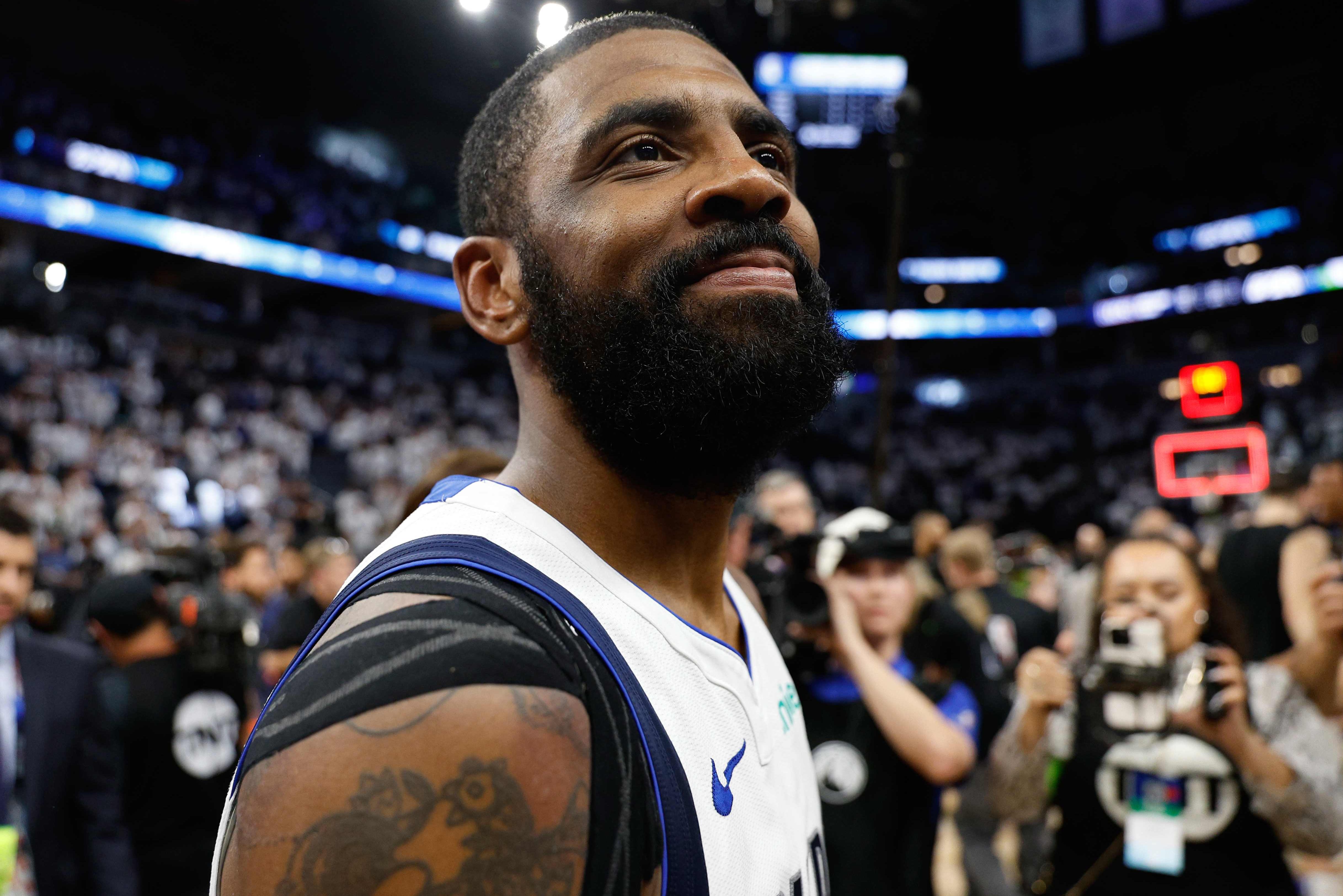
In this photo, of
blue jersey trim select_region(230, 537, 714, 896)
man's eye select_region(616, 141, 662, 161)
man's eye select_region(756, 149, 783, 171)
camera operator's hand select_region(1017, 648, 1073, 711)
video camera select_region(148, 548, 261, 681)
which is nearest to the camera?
blue jersey trim select_region(230, 537, 714, 896)

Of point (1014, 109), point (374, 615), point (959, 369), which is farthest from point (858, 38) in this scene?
point (374, 615)

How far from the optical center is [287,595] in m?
6.32

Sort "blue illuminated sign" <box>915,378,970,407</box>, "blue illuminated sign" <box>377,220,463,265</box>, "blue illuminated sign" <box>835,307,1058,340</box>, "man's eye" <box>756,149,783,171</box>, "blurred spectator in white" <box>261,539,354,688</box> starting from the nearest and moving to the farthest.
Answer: "man's eye" <box>756,149,783,171</box> → "blurred spectator in white" <box>261,539,354,688</box> → "blue illuminated sign" <box>377,220,463,265</box> → "blue illuminated sign" <box>835,307,1058,340</box> → "blue illuminated sign" <box>915,378,970,407</box>

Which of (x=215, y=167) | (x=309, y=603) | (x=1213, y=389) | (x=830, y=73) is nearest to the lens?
(x=309, y=603)

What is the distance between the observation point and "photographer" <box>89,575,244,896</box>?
9.51 ft

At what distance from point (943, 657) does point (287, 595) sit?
4.78m

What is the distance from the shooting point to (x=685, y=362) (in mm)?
1079

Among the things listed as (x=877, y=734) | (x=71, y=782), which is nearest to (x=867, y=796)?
(x=877, y=734)

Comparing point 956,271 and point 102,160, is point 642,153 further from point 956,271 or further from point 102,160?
point 956,271

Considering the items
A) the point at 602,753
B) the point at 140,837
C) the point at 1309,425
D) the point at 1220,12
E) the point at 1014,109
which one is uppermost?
the point at 1014,109

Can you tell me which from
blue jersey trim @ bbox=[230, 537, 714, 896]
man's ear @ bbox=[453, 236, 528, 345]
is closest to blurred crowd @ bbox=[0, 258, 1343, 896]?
blue jersey trim @ bbox=[230, 537, 714, 896]

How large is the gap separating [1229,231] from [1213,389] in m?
11.3

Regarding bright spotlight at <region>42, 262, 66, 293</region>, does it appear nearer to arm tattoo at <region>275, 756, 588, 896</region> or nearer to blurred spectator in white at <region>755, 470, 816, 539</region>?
blurred spectator in white at <region>755, 470, 816, 539</region>

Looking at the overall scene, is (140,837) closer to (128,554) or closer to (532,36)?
(532,36)
